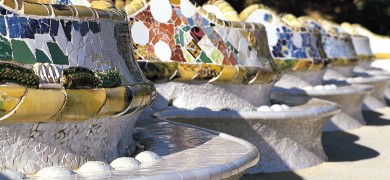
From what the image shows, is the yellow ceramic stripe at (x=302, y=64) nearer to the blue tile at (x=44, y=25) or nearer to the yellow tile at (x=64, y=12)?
the yellow tile at (x=64, y=12)

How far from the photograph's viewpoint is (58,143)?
473cm

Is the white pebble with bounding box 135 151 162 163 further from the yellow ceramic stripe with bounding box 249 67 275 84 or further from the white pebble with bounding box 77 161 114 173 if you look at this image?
the yellow ceramic stripe with bounding box 249 67 275 84

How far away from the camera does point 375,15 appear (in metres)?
31.5

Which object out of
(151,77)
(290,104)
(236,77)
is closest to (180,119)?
(151,77)

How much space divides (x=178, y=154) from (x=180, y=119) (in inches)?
93.7

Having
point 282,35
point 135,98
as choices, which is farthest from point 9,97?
point 282,35

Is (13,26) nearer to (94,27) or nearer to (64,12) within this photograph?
(64,12)

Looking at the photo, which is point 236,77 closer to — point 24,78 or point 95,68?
point 95,68

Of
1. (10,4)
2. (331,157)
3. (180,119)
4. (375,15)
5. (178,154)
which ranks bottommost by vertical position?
(375,15)

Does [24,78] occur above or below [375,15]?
above

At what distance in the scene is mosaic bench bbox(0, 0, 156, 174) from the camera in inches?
177

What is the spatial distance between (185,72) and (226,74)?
507 mm

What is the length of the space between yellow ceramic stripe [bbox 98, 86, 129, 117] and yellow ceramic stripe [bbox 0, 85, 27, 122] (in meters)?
0.59

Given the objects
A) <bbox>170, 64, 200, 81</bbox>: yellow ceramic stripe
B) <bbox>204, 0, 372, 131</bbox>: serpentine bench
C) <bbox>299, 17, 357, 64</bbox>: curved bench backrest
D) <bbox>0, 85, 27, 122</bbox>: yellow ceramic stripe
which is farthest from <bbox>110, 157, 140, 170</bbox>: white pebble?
<bbox>299, 17, 357, 64</bbox>: curved bench backrest
